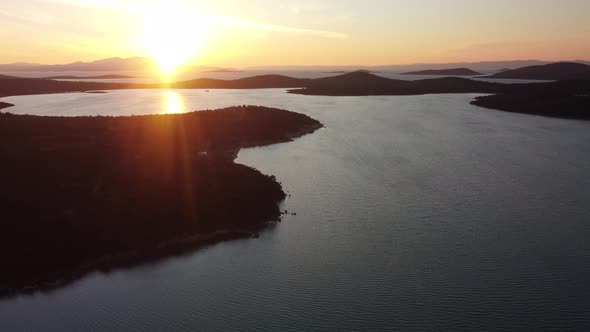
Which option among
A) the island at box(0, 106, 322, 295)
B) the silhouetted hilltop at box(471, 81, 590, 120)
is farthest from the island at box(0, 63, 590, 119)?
the island at box(0, 106, 322, 295)

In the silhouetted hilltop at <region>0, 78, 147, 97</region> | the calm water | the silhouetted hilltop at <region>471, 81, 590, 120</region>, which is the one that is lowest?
the calm water

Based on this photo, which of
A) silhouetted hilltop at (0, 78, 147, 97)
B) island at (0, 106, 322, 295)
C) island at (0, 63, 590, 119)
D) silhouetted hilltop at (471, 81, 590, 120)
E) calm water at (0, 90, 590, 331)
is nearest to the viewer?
calm water at (0, 90, 590, 331)

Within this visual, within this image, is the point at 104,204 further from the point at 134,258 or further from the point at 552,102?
the point at 552,102

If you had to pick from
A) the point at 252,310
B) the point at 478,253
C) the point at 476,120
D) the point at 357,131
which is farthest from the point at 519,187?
the point at 476,120

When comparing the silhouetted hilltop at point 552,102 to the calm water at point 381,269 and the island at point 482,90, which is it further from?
the calm water at point 381,269

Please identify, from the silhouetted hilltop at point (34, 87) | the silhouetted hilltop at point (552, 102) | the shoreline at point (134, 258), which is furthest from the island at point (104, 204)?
the silhouetted hilltop at point (34, 87)

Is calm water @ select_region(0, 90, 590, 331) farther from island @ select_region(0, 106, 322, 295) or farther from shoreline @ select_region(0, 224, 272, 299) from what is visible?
island @ select_region(0, 106, 322, 295)

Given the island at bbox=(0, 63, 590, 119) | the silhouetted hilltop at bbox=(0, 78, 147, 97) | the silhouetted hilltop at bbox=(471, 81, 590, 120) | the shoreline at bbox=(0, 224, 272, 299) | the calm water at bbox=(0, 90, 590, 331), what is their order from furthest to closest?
the silhouetted hilltop at bbox=(0, 78, 147, 97) < the island at bbox=(0, 63, 590, 119) < the silhouetted hilltop at bbox=(471, 81, 590, 120) < the shoreline at bbox=(0, 224, 272, 299) < the calm water at bbox=(0, 90, 590, 331)

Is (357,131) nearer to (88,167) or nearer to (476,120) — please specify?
(476,120)
